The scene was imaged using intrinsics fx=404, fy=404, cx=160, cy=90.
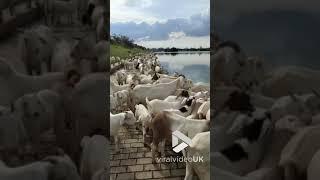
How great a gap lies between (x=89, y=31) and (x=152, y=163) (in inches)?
29.0

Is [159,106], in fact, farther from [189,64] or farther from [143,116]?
[189,64]

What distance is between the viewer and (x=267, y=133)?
6.64ft

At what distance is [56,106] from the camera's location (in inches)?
76.9

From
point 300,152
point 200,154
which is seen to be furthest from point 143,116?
point 300,152

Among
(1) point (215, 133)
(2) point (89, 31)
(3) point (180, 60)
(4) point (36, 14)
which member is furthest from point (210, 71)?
(4) point (36, 14)

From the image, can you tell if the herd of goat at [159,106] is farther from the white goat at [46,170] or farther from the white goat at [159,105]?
the white goat at [46,170]

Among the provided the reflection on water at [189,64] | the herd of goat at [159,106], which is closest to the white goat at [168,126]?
the herd of goat at [159,106]

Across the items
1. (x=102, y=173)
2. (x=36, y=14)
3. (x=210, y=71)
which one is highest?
(x=36, y=14)

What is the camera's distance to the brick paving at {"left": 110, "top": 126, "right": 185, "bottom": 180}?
6.76 feet

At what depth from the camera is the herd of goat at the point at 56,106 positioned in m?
1.91

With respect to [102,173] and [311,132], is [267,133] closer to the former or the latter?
[311,132]

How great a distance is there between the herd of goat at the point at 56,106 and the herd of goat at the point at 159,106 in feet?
0.36

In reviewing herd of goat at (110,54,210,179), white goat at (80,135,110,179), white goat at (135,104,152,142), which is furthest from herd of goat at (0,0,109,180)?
white goat at (135,104,152,142)

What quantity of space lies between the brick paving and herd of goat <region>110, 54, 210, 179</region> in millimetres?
31
